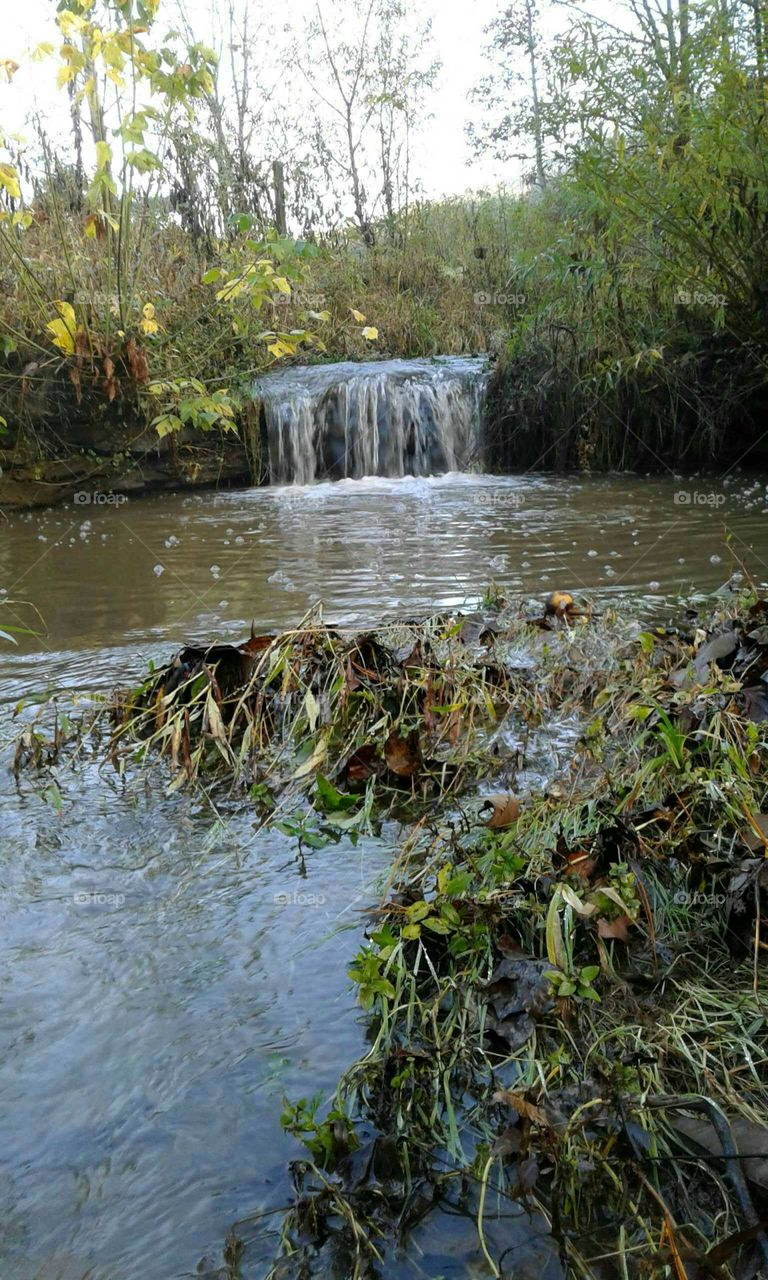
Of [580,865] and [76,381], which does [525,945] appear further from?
[76,381]

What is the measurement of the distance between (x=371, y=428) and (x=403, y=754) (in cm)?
943

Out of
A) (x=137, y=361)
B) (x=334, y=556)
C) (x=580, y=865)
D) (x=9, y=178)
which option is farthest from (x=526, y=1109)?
(x=137, y=361)

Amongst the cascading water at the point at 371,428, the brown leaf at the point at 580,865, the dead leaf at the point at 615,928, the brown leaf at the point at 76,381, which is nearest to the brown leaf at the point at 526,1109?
the dead leaf at the point at 615,928

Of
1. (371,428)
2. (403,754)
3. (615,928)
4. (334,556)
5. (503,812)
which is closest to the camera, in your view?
(615,928)

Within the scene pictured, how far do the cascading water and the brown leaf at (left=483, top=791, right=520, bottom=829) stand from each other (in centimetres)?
957

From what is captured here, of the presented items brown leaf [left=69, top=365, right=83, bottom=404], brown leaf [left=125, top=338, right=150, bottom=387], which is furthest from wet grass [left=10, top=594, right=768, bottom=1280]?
brown leaf [left=69, top=365, right=83, bottom=404]

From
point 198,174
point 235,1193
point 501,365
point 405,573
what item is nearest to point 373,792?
point 235,1193

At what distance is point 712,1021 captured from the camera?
164 centimetres

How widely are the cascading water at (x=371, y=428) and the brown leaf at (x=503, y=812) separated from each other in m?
9.57

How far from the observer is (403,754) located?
9.19 feet

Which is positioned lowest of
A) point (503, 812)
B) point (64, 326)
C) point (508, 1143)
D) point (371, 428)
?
point (508, 1143)

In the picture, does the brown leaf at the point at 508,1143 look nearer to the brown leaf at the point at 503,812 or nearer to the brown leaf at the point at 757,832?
the brown leaf at the point at 757,832

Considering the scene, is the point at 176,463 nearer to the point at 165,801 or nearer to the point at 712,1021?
the point at 165,801

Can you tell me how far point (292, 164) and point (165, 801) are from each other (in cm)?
1686
